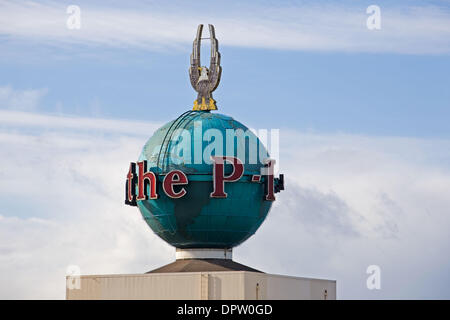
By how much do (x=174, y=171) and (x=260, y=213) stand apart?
188 inches

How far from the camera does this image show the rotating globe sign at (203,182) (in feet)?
191

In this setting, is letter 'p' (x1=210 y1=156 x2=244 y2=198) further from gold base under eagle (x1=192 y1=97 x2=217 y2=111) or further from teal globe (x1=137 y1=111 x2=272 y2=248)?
gold base under eagle (x1=192 y1=97 x2=217 y2=111)

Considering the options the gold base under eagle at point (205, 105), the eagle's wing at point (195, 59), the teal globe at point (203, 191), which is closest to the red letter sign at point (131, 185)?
the teal globe at point (203, 191)

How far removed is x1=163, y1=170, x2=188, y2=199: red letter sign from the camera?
58.1 m

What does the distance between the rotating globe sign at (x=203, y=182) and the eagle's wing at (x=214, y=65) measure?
2.22 meters

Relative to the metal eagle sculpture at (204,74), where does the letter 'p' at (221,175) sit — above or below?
below

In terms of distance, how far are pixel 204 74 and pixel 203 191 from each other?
7.10m

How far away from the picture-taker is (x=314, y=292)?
203ft

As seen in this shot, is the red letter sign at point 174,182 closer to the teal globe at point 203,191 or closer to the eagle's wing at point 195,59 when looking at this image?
the teal globe at point 203,191

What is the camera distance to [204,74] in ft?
205

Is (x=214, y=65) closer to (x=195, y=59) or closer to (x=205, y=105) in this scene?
(x=195, y=59)
